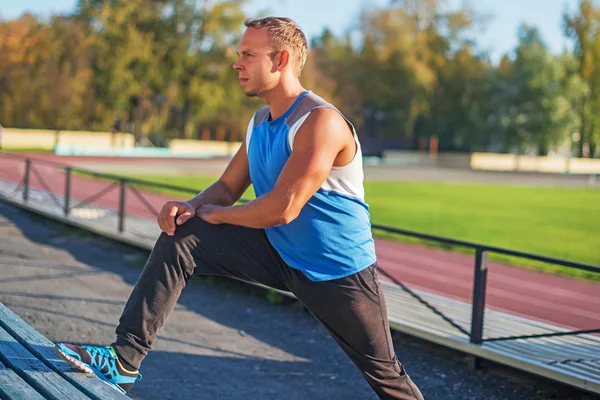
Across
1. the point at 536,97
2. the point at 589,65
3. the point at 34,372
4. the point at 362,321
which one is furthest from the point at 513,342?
the point at 589,65

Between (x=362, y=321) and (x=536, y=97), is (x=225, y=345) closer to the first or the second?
(x=362, y=321)

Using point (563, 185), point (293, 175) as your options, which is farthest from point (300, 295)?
point (563, 185)

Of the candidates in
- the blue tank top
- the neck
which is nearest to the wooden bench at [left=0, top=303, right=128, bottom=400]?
the blue tank top

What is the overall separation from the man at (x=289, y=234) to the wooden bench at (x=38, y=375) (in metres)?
0.08

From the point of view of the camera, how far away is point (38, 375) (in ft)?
8.58

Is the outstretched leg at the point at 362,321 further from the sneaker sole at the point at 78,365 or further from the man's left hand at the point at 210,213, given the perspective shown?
the sneaker sole at the point at 78,365

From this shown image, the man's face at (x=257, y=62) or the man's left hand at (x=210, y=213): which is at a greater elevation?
the man's face at (x=257, y=62)

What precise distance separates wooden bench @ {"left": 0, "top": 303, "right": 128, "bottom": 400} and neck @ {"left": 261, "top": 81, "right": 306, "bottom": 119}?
124cm

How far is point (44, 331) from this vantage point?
561 cm

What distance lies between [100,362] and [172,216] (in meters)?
0.62

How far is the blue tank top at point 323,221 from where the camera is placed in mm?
2754

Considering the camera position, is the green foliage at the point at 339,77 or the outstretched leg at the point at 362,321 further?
the green foliage at the point at 339,77

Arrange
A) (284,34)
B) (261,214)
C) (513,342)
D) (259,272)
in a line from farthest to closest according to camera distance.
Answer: (513,342), (259,272), (284,34), (261,214)

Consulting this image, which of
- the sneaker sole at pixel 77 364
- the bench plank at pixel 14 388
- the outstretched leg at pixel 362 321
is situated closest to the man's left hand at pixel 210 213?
the outstretched leg at pixel 362 321
